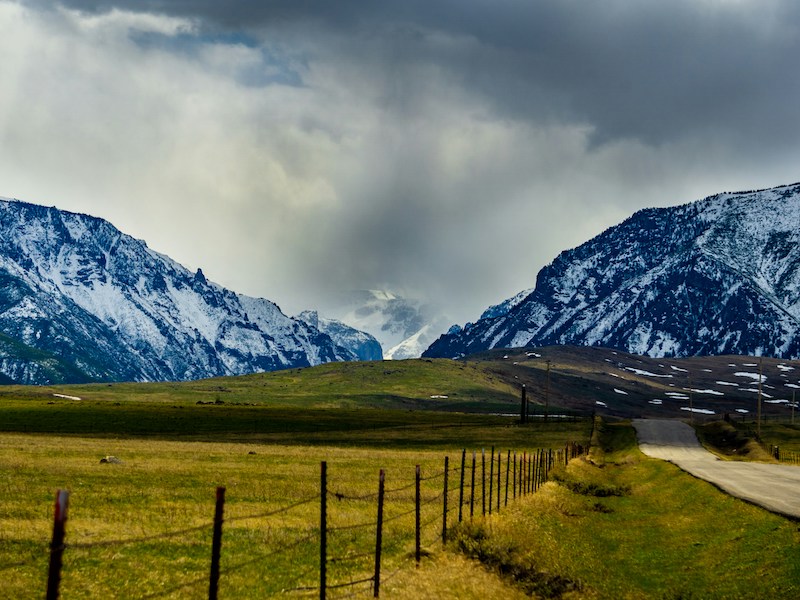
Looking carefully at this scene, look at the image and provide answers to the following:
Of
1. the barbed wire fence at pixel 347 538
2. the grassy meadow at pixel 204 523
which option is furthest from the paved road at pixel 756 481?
the grassy meadow at pixel 204 523

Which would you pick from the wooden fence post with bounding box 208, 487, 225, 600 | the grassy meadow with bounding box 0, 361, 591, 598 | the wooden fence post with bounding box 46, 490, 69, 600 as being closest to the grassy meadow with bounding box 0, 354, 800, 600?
the grassy meadow with bounding box 0, 361, 591, 598

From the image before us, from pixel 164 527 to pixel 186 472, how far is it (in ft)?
72.8

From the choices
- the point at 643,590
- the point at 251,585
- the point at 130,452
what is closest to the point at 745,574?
the point at 643,590

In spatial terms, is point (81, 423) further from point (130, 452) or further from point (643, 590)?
point (643, 590)

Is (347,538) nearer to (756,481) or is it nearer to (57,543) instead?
(57,543)

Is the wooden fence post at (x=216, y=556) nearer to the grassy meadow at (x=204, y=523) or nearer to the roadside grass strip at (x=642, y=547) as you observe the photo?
the grassy meadow at (x=204, y=523)

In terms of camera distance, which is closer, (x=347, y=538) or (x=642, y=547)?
(x=347, y=538)

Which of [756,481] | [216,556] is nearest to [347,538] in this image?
[216,556]

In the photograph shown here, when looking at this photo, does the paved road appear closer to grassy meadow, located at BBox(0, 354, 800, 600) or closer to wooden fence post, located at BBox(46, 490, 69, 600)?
grassy meadow, located at BBox(0, 354, 800, 600)

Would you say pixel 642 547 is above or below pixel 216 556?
below

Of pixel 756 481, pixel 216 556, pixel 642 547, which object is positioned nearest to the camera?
pixel 216 556

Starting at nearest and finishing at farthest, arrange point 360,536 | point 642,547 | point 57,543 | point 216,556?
point 57,543, point 216,556, point 360,536, point 642,547

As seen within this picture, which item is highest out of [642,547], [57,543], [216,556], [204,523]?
[57,543]

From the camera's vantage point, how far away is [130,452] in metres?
68.1
